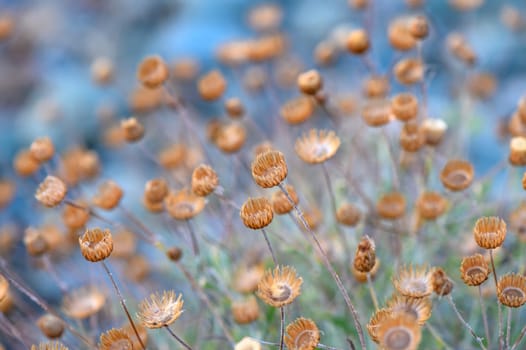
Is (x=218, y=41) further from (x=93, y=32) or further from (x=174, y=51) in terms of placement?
(x=93, y=32)

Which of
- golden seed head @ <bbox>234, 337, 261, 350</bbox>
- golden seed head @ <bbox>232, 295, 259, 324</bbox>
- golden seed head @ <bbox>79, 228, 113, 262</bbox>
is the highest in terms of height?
golden seed head @ <bbox>79, 228, 113, 262</bbox>

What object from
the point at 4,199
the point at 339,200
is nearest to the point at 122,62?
the point at 4,199

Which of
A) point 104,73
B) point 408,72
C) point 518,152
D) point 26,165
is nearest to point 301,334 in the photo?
point 518,152

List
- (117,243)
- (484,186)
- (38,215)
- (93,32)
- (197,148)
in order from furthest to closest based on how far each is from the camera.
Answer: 1. (93,32)
2. (38,215)
3. (197,148)
4. (117,243)
5. (484,186)

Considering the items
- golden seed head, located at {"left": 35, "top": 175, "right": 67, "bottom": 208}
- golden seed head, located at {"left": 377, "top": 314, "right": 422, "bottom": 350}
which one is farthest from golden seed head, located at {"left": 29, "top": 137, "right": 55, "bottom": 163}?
golden seed head, located at {"left": 377, "top": 314, "right": 422, "bottom": 350}

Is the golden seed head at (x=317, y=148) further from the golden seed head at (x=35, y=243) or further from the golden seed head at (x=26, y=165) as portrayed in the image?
the golden seed head at (x=26, y=165)

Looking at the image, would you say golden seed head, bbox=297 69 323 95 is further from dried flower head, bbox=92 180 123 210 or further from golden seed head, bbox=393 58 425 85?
dried flower head, bbox=92 180 123 210

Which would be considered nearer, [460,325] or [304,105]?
[460,325]
